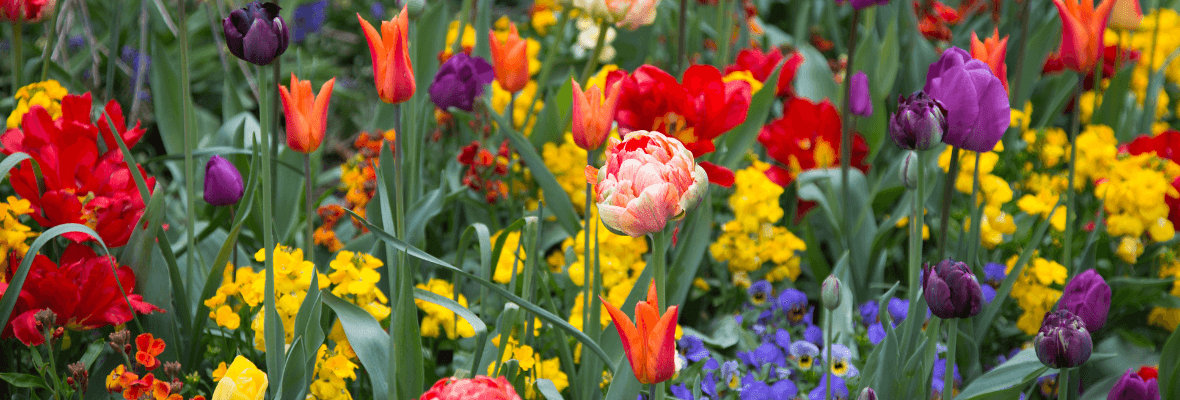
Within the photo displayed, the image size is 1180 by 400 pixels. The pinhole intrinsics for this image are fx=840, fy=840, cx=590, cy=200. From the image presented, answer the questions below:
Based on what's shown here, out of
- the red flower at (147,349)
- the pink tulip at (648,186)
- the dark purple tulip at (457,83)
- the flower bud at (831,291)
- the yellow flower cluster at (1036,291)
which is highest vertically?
the pink tulip at (648,186)

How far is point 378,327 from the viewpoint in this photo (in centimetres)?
117

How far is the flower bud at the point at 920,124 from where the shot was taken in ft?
3.18

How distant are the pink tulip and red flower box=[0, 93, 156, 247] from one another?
2.88 ft

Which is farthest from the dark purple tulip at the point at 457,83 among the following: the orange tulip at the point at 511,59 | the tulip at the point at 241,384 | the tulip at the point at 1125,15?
the tulip at the point at 1125,15

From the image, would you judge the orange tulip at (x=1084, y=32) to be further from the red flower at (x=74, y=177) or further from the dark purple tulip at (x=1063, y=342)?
the red flower at (x=74, y=177)

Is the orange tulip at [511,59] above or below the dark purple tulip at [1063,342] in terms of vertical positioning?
above

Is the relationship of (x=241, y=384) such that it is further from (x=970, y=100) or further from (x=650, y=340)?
(x=970, y=100)

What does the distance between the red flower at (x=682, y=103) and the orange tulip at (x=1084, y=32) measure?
1.98 ft

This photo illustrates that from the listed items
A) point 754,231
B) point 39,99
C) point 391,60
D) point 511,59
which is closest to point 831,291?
point 391,60

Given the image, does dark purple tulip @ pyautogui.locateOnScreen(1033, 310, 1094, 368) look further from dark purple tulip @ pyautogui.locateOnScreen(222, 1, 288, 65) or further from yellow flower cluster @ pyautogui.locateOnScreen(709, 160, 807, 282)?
dark purple tulip @ pyautogui.locateOnScreen(222, 1, 288, 65)

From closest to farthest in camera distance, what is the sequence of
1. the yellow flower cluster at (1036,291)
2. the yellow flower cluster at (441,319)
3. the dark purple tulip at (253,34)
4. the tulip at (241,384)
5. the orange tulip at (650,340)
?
the orange tulip at (650,340) < the tulip at (241,384) < the dark purple tulip at (253,34) < the yellow flower cluster at (441,319) < the yellow flower cluster at (1036,291)

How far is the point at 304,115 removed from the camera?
1.05 metres

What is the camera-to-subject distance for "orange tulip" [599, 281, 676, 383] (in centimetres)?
79

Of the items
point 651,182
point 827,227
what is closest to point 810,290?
point 827,227
